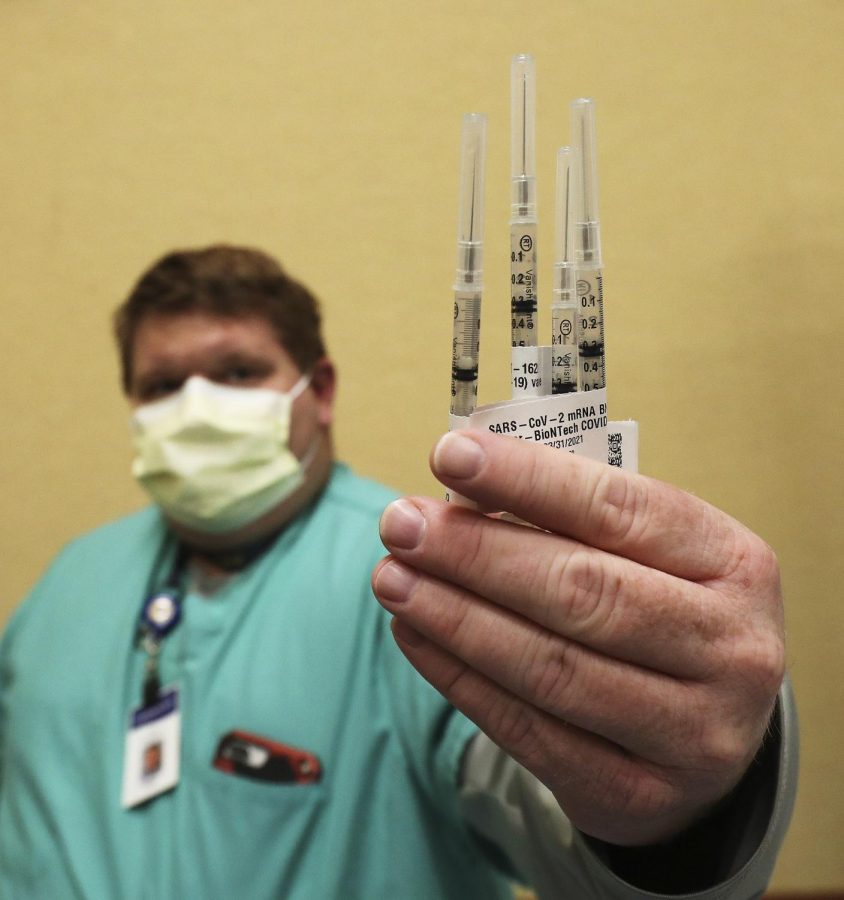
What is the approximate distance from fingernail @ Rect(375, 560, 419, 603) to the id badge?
0.68 m

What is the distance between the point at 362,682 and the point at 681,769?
572 mm

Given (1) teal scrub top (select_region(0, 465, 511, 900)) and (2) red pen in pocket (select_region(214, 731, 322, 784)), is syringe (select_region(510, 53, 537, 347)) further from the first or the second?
(2) red pen in pocket (select_region(214, 731, 322, 784))

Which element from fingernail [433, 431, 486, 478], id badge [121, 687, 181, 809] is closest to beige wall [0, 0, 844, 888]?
id badge [121, 687, 181, 809]

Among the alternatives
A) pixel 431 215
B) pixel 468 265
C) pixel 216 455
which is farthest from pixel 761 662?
pixel 431 215

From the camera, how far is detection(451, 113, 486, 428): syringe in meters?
0.41

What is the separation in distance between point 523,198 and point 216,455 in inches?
27.2

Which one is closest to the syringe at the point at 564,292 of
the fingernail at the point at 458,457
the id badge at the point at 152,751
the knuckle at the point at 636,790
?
the fingernail at the point at 458,457

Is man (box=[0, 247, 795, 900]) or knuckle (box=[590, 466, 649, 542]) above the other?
knuckle (box=[590, 466, 649, 542])

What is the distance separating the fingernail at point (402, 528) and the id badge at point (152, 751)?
70 centimetres

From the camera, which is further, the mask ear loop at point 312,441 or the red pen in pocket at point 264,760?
the mask ear loop at point 312,441

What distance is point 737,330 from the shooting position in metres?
1.18

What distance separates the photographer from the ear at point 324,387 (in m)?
1.14

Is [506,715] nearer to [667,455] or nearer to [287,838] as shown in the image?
[287,838]

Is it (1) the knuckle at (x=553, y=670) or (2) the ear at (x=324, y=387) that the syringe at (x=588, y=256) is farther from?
(2) the ear at (x=324, y=387)
